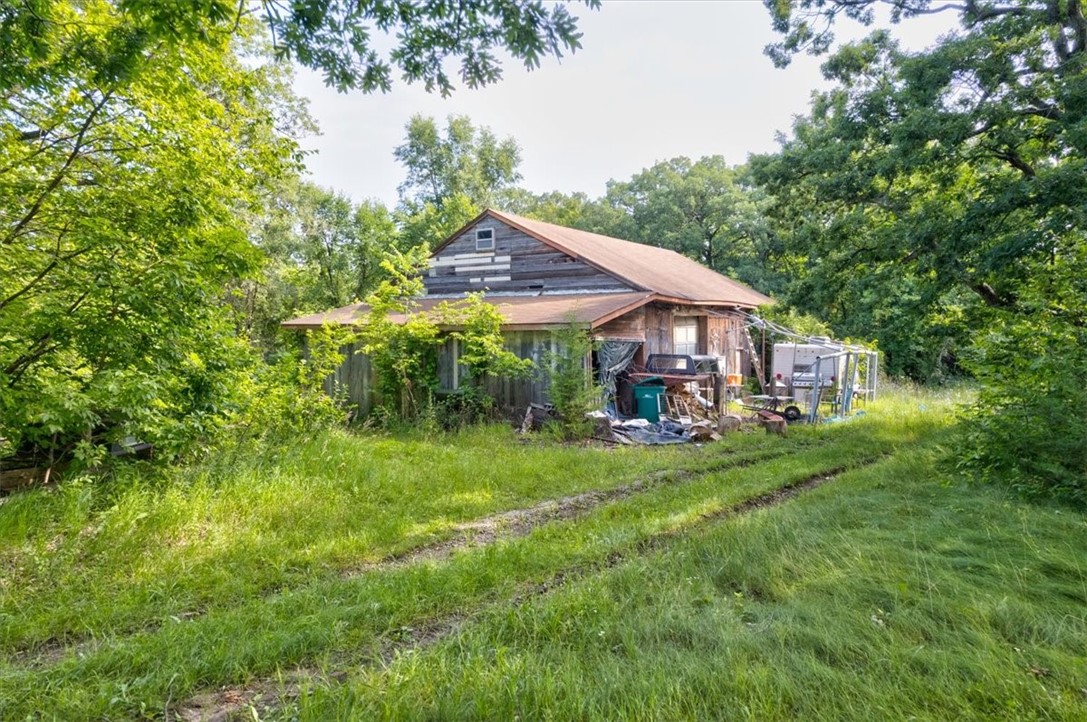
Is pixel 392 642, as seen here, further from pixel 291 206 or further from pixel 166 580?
pixel 291 206

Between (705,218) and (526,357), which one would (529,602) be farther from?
(705,218)

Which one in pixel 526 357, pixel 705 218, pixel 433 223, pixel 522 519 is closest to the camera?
pixel 522 519

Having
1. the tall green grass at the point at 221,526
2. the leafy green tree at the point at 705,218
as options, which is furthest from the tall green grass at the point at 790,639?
the leafy green tree at the point at 705,218

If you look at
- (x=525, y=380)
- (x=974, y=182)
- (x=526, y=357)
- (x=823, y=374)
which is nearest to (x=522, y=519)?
(x=525, y=380)

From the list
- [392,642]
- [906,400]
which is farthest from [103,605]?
[906,400]

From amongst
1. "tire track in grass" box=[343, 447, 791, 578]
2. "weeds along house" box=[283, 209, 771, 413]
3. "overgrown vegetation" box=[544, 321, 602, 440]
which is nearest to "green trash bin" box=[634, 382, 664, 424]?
"weeds along house" box=[283, 209, 771, 413]

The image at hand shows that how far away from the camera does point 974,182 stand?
11.2 meters

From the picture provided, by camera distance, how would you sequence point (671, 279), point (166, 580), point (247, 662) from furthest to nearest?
point (671, 279) → point (166, 580) → point (247, 662)

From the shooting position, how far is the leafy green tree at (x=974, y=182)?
22.6ft

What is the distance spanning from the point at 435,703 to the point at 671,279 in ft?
52.6

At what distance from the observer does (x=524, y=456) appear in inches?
348

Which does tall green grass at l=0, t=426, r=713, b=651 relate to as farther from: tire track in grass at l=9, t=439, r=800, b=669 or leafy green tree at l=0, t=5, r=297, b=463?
leafy green tree at l=0, t=5, r=297, b=463

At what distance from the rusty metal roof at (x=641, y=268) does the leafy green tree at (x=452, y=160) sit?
15648mm

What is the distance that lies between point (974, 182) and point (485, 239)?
12001 millimetres
